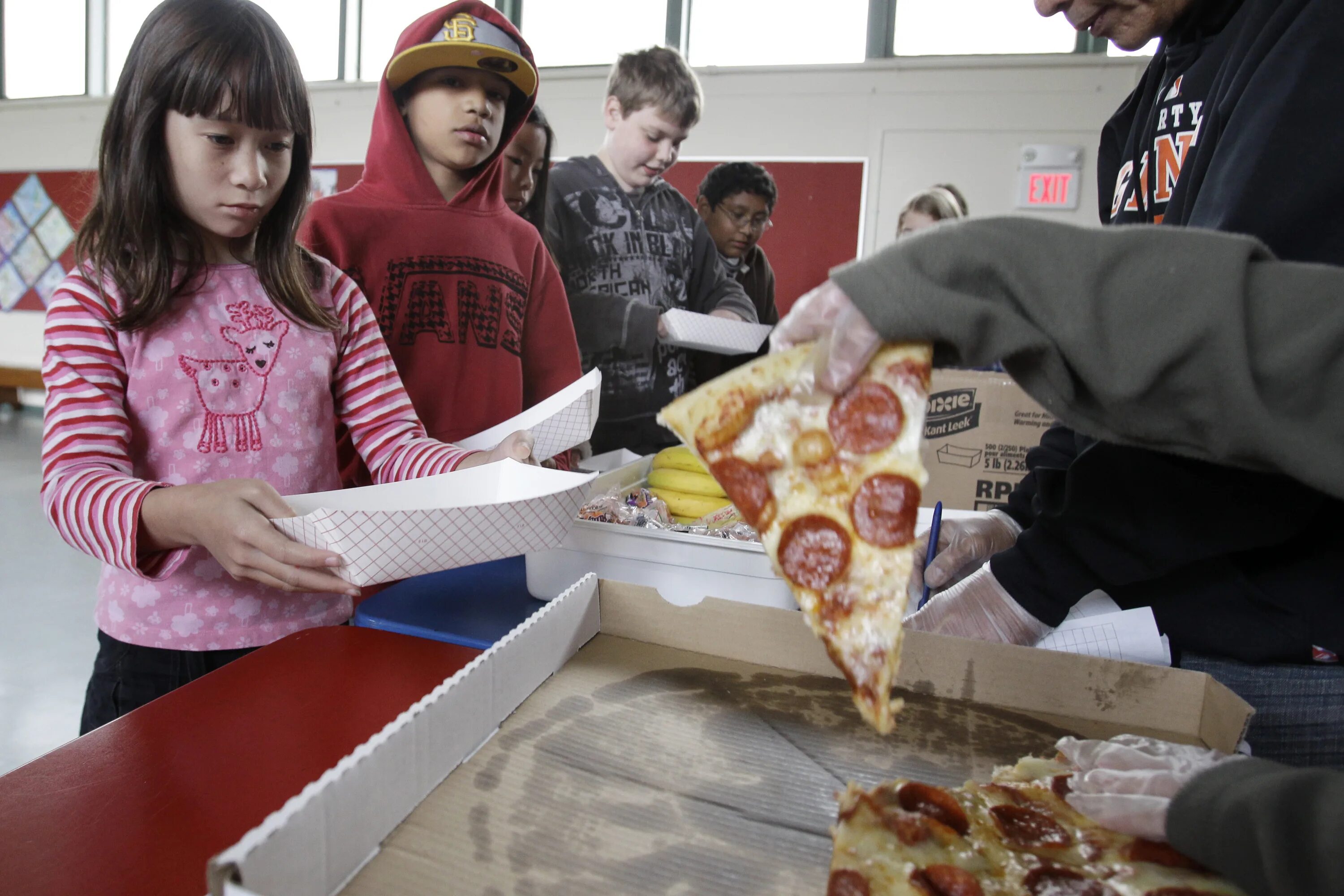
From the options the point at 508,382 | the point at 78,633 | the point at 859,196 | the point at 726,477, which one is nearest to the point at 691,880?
the point at 726,477

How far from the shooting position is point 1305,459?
63 centimetres

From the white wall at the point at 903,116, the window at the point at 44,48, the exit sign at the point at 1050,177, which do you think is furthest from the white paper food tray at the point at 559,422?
the window at the point at 44,48

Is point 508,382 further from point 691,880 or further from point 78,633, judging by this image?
point 78,633

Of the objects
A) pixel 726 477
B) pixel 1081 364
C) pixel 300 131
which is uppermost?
pixel 300 131

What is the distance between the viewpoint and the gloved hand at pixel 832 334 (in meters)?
0.69

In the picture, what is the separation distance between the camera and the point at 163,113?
3.77ft

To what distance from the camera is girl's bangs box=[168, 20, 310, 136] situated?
1.12 meters

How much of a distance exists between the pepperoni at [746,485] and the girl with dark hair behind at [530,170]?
152 centimetres

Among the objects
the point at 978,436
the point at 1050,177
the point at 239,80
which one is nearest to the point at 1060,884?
the point at 239,80

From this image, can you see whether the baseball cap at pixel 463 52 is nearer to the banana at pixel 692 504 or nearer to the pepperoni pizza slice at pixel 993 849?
the banana at pixel 692 504

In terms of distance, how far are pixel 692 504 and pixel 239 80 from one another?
101 cm

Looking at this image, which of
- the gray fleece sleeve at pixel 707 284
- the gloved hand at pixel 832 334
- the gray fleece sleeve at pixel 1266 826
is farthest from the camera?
the gray fleece sleeve at pixel 707 284

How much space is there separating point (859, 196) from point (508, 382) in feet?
12.5

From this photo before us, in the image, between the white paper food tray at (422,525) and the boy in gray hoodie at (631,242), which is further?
the boy in gray hoodie at (631,242)
